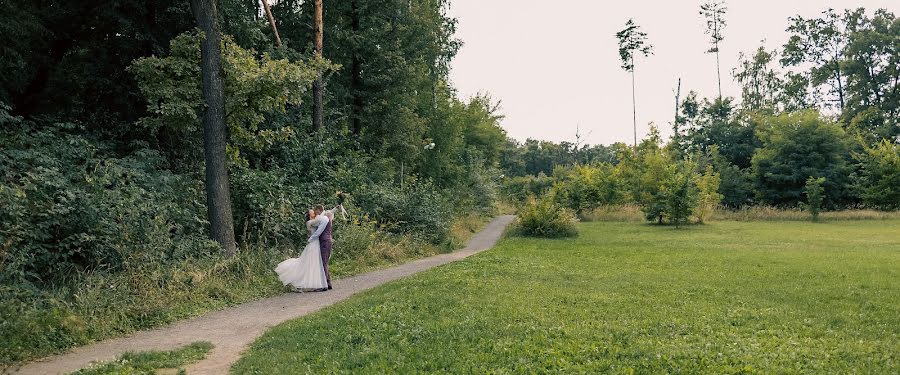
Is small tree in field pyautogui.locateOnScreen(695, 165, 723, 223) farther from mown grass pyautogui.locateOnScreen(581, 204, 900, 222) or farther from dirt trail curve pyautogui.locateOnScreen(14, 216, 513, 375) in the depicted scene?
dirt trail curve pyautogui.locateOnScreen(14, 216, 513, 375)

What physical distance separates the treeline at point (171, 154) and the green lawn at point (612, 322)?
2651 millimetres

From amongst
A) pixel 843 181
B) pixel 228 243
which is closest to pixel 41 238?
pixel 228 243

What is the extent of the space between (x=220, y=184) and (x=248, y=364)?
639 cm

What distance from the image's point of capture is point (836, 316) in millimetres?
8078

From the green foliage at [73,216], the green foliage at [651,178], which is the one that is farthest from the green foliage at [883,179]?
the green foliage at [73,216]

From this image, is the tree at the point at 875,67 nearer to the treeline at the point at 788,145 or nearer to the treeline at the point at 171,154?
the treeline at the point at 788,145

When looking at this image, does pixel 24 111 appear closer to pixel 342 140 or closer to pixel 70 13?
pixel 70 13

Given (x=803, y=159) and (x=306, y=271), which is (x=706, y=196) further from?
(x=306, y=271)

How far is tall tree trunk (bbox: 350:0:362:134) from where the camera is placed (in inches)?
927

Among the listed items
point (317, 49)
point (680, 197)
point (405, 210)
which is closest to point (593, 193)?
point (680, 197)

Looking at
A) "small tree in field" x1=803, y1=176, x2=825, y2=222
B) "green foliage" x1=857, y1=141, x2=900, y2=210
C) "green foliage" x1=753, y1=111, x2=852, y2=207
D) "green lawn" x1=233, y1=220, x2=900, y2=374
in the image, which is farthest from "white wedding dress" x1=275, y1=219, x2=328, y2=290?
"green foliage" x1=753, y1=111, x2=852, y2=207

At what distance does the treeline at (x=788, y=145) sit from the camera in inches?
1373

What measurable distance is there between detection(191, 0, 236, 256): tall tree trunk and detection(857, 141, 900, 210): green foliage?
36857 mm

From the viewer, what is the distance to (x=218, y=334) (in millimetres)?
7824
